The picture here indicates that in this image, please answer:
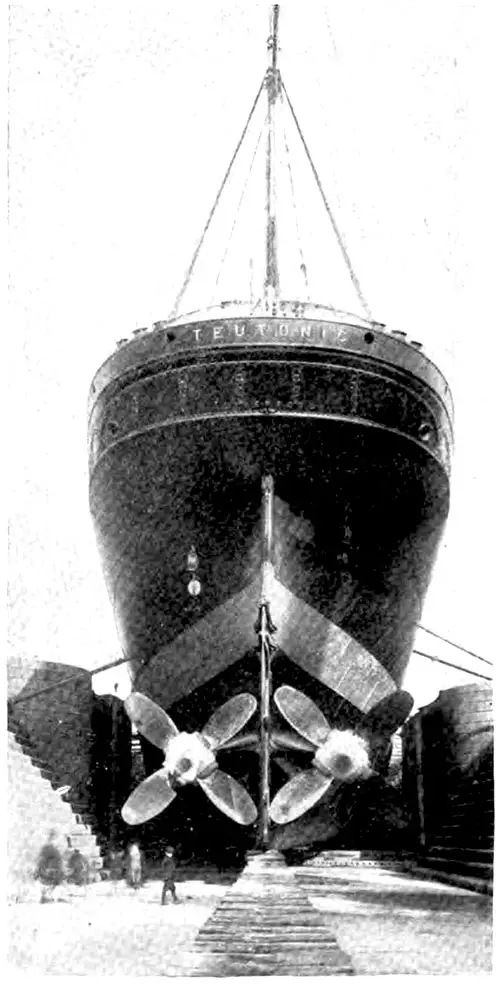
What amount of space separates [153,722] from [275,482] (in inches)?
89.0

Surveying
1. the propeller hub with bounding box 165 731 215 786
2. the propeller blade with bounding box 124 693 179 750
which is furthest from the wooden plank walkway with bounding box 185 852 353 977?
the propeller blade with bounding box 124 693 179 750

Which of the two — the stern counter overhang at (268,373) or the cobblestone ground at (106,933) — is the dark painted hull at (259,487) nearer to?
the stern counter overhang at (268,373)

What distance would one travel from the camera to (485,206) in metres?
8.02

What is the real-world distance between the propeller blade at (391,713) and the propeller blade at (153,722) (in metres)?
1.77

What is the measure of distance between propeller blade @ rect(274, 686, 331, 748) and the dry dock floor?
3.87ft

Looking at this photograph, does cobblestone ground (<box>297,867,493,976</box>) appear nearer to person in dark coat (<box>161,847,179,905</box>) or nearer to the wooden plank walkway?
the wooden plank walkway

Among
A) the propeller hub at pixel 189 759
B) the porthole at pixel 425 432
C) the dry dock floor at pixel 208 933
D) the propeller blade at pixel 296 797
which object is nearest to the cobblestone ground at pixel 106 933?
the dry dock floor at pixel 208 933

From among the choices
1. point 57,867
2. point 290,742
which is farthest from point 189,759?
point 57,867

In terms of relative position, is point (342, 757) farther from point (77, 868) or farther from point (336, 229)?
point (336, 229)

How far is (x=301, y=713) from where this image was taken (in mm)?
7977

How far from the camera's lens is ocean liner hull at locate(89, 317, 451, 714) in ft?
28.9

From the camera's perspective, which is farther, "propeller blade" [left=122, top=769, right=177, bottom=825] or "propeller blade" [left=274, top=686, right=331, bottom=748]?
"propeller blade" [left=122, top=769, right=177, bottom=825]

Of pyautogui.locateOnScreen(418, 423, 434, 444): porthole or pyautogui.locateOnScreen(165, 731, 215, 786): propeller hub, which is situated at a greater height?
pyautogui.locateOnScreen(418, 423, 434, 444): porthole

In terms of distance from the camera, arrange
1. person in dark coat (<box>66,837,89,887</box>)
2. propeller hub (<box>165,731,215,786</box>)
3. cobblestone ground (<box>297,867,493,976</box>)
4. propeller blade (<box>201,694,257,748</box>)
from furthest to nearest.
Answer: person in dark coat (<box>66,837,89,887</box>)
propeller hub (<box>165,731,215,786</box>)
propeller blade (<box>201,694,257,748</box>)
cobblestone ground (<box>297,867,493,976</box>)
